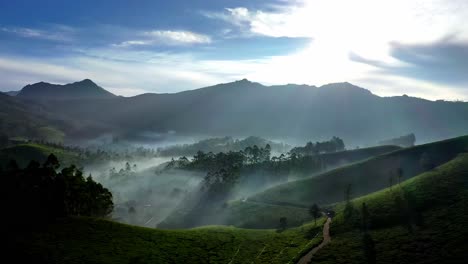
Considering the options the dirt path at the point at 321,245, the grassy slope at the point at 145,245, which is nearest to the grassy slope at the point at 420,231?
the dirt path at the point at 321,245

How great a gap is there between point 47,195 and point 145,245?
3341 cm

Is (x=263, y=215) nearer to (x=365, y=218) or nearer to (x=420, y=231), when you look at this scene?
(x=365, y=218)

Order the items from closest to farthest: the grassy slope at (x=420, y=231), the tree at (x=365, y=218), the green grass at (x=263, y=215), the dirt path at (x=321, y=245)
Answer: the grassy slope at (x=420, y=231) → the dirt path at (x=321, y=245) → the tree at (x=365, y=218) → the green grass at (x=263, y=215)

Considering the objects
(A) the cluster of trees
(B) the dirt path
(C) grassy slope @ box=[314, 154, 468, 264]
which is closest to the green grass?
(B) the dirt path

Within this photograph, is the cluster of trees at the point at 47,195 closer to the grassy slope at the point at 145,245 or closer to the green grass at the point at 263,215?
the grassy slope at the point at 145,245

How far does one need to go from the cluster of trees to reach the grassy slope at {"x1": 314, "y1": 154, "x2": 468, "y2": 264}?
72.1 m

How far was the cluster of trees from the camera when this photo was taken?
9881cm

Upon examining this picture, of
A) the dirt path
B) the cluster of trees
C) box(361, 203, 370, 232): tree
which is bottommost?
the dirt path

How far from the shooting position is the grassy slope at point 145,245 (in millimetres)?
80812

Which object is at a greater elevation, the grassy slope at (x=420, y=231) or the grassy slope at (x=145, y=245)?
the grassy slope at (x=420, y=231)

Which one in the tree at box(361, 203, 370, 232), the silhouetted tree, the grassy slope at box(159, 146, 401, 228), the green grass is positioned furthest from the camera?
the grassy slope at box(159, 146, 401, 228)

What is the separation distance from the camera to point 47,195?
10331 centimetres

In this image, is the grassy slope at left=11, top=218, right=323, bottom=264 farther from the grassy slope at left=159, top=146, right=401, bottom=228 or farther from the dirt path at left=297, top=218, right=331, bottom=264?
the grassy slope at left=159, top=146, right=401, bottom=228

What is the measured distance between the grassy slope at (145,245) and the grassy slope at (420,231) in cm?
1007
